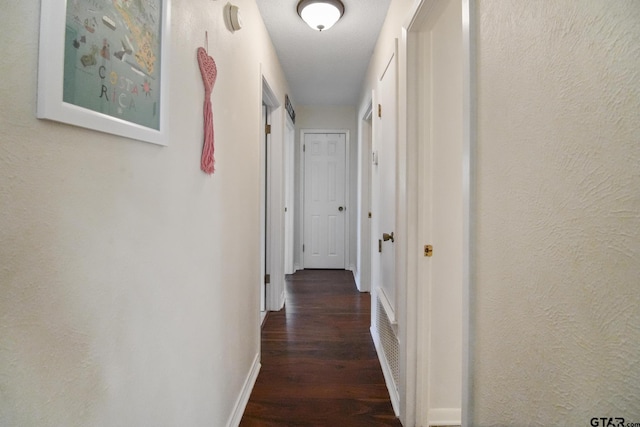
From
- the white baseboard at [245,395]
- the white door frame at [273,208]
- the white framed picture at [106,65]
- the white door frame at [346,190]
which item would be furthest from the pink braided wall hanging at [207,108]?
the white door frame at [346,190]

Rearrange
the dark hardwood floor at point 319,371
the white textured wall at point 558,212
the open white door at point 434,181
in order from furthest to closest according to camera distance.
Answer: the dark hardwood floor at point 319,371, the open white door at point 434,181, the white textured wall at point 558,212

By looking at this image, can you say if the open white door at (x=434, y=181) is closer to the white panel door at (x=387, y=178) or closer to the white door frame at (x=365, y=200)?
the white panel door at (x=387, y=178)

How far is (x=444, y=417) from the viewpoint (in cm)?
161

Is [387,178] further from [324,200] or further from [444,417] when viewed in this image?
[324,200]

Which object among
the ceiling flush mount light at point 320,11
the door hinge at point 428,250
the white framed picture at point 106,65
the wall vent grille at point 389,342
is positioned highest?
the ceiling flush mount light at point 320,11

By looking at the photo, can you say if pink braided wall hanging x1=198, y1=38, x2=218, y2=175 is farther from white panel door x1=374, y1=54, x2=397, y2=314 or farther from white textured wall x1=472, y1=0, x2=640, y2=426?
white panel door x1=374, y1=54, x2=397, y2=314

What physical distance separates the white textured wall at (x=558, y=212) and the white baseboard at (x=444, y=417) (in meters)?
0.93

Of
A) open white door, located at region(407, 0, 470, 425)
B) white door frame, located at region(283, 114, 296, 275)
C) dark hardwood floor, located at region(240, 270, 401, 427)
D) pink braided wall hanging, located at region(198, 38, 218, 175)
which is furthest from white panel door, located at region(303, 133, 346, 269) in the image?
pink braided wall hanging, located at region(198, 38, 218, 175)

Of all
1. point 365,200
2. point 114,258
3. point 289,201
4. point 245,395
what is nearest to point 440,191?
point 114,258

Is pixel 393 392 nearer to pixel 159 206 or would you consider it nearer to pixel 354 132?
pixel 159 206

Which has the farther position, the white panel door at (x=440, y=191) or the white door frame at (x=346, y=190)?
the white door frame at (x=346, y=190)

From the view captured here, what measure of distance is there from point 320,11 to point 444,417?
2.45 m

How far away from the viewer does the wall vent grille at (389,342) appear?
1822 millimetres

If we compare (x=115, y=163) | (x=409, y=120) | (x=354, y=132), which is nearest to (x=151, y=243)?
(x=115, y=163)
